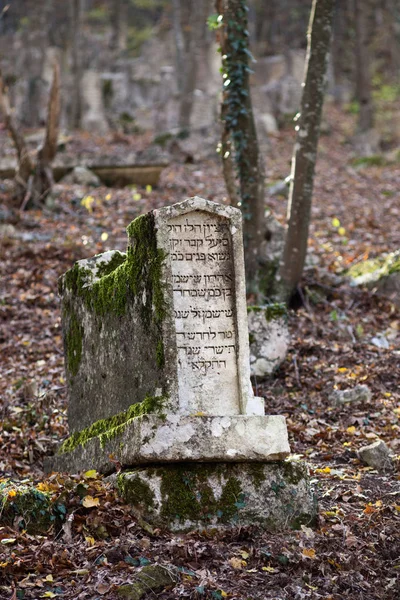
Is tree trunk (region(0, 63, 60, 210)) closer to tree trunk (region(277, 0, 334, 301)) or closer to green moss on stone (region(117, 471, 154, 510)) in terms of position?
tree trunk (region(277, 0, 334, 301))

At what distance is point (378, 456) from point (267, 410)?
1.79 metres

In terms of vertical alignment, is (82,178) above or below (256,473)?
above

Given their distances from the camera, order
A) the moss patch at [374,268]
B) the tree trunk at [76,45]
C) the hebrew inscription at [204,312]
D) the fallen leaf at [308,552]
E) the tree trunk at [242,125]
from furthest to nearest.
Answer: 1. the tree trunk at [76,45]
2. the moss patch at [374,268]
3. the tree trunk at [242,125]
4. the hebrew inscription at [204,312]
5. the fallen leaf at [308,552]

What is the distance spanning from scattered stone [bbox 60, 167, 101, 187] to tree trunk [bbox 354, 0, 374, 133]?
11.3m

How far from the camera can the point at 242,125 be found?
11219mm

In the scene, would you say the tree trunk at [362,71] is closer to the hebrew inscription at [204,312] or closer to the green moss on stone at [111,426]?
the green moss on stone at [111,426]

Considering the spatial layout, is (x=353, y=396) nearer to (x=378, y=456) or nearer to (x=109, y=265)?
(x=378, y=456)

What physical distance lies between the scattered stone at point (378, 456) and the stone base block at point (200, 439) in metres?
1.75

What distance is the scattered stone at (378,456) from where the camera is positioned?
6.94m

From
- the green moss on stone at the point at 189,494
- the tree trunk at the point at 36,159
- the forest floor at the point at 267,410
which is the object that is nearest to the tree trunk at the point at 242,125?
the forest floor at the point at 267,410

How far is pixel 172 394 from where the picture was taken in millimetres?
5480

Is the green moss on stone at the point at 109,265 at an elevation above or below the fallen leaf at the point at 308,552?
above

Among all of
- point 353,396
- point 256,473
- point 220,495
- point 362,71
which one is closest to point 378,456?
point 353,396

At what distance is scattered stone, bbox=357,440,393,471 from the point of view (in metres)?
6.94
